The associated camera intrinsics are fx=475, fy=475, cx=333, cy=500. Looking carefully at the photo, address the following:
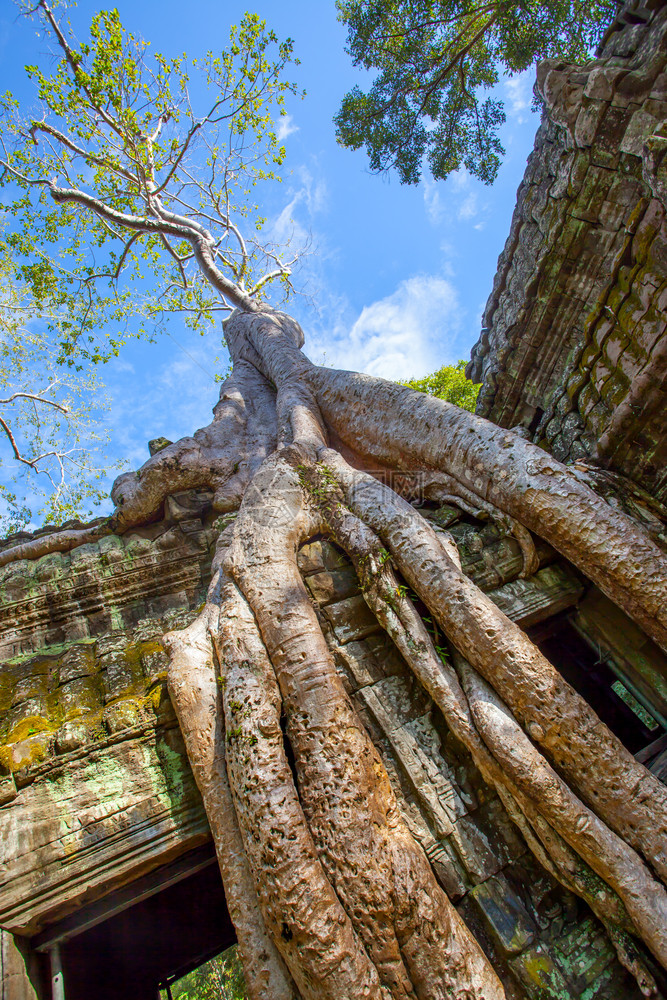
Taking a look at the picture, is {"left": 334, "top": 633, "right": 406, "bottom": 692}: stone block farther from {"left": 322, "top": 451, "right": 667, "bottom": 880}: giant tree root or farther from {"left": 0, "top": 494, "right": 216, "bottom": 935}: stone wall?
{"left": 0, "top": 494, "right": 216, "bottom": 935}: stone wall

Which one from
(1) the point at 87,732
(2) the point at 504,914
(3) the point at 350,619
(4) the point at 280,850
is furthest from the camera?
(3) the point at 350,619

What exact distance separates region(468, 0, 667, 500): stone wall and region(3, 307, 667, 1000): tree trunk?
2.49 ft

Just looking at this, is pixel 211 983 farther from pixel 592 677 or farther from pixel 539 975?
pixel 539 975

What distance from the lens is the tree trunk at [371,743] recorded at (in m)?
1.61

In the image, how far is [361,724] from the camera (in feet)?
6.93

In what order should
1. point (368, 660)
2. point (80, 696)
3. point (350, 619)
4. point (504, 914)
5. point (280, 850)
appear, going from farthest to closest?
point (350, 619) → point (368, 660) → point (80, 696) → point (504, 914) → point (280, 850)

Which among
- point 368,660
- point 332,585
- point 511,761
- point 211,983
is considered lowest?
point 511,761

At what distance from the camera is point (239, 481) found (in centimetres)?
375

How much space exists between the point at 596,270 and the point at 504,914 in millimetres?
3870

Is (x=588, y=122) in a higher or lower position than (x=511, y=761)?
higher

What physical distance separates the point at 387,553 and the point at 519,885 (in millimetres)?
1512

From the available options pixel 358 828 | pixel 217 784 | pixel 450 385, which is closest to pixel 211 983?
pixel 217 784

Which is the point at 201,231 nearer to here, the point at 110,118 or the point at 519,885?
the point at 110,118

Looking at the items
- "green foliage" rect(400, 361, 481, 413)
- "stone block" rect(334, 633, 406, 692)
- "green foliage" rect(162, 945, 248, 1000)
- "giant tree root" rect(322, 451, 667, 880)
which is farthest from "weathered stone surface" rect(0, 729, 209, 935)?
"green foliage" rect(162, 945, 248, 1000)
